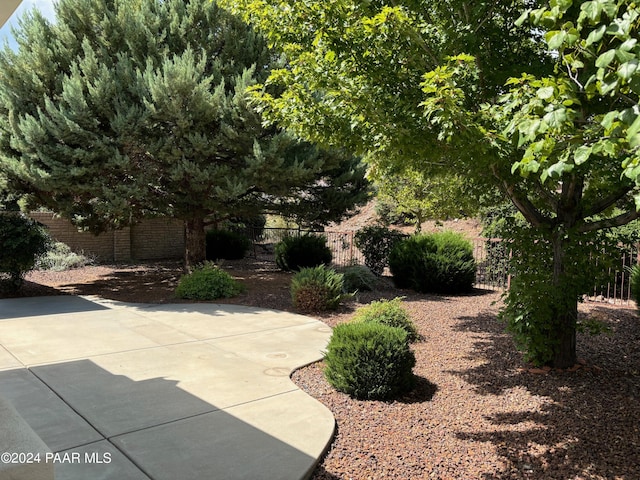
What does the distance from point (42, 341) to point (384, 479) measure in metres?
5.02

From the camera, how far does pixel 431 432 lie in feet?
11.9

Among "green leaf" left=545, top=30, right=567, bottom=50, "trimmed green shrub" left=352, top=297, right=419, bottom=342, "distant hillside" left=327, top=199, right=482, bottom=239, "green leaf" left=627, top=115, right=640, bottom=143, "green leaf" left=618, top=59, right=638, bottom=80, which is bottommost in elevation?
"trimmed green shrub" left=352, top=297, right=419, bottom=342

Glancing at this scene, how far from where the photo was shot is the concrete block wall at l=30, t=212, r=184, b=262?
48.3ft

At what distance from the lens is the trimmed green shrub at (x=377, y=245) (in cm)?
1197

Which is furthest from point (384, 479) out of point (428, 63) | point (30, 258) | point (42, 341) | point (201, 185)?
point (30, 258)

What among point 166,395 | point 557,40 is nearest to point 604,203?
point 557,40

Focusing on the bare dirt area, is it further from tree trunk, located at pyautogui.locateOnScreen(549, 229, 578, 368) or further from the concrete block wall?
the concrete block wall

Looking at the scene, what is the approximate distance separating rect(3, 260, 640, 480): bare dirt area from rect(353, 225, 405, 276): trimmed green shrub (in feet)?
17.0

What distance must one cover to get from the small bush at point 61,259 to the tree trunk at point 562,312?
41.9ft

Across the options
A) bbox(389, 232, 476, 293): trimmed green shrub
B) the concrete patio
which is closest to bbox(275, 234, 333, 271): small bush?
bbox(389, 232, 476, 293): trimmed green shrub

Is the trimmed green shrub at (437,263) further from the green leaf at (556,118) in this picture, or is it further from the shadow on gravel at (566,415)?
the green leaf at (556,118)

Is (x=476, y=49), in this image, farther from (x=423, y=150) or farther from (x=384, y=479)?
(x=384, y=479)

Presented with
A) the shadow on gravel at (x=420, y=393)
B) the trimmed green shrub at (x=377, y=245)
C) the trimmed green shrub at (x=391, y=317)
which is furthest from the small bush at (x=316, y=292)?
the trimmed green shrub at (x=377, y=245)

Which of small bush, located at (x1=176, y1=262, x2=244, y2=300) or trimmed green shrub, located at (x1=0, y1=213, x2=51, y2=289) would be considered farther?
small bush, located at (x1=176, y1=262, x2=244, y2=300)
